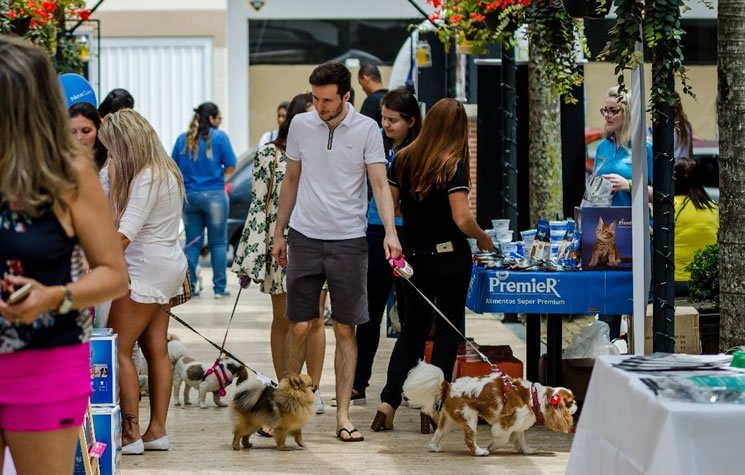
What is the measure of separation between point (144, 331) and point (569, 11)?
2991 millimetres

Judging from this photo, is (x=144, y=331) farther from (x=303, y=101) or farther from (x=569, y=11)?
(x=569, y=11)

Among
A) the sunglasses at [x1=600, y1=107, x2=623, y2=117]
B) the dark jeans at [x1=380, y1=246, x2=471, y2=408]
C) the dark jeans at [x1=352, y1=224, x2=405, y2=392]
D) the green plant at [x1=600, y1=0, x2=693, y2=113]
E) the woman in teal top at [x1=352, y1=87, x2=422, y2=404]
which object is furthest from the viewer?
the sunglasses at [x1=600, y1=107, x2=623, y2=117]

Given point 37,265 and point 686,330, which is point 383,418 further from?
point 37,265

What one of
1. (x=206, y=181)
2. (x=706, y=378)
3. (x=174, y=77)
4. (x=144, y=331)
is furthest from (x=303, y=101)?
(x=174, y=77)

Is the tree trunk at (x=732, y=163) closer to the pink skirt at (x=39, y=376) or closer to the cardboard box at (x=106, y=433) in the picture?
the cardboard box at (x=106, y=433)

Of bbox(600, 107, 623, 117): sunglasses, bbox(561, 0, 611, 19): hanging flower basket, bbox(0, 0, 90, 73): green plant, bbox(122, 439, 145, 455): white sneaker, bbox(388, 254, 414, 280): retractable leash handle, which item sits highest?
bbox(0, 0, 90, 73): green plant

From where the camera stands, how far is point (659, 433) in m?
4.09

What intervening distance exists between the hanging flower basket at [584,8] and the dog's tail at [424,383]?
2.18 m

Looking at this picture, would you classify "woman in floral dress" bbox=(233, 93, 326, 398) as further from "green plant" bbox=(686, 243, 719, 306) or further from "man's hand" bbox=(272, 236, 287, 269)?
"green plant" bbox=(686, 243, 719, 306)

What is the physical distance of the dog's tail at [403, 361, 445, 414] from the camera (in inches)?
290

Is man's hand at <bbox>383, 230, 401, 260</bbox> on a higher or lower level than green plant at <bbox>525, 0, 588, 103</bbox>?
lower

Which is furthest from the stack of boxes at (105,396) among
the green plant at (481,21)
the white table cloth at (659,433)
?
the green plant at (481,21)

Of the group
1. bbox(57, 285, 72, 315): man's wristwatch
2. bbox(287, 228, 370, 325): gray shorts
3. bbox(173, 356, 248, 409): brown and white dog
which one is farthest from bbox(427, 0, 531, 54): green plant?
bbox(57, 285, 72, 315): man's wristwatch

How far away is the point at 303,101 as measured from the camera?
853 cm
